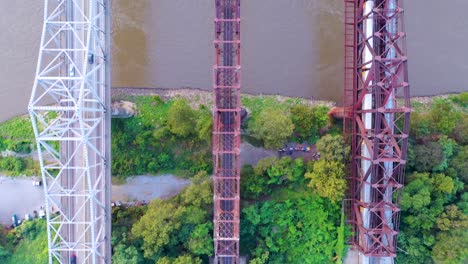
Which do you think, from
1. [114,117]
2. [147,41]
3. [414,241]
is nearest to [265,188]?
[414,241]

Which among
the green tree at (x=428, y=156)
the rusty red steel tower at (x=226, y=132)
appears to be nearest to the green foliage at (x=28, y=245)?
the rusty red steel tower at (x=226, y=132)

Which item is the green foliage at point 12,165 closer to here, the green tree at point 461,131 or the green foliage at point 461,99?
→ the green tree at point 461,131

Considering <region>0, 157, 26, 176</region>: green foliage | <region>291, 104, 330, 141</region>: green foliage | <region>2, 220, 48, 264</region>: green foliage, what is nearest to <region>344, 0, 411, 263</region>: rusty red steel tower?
<region>291, 104, 330, 141</region>: green foliage

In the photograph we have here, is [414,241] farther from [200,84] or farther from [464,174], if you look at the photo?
[200,84]

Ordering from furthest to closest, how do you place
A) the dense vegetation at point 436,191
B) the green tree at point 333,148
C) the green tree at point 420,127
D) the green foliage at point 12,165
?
the green foliage at point 12,165, the green tree at point 420,127, the green tree at point 333,148, the dense vegetation at point 436,191

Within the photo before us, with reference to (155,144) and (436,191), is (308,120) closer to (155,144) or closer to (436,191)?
(436,191)

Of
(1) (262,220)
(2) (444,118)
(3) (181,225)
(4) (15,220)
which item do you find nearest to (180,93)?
(3) (181,225)
